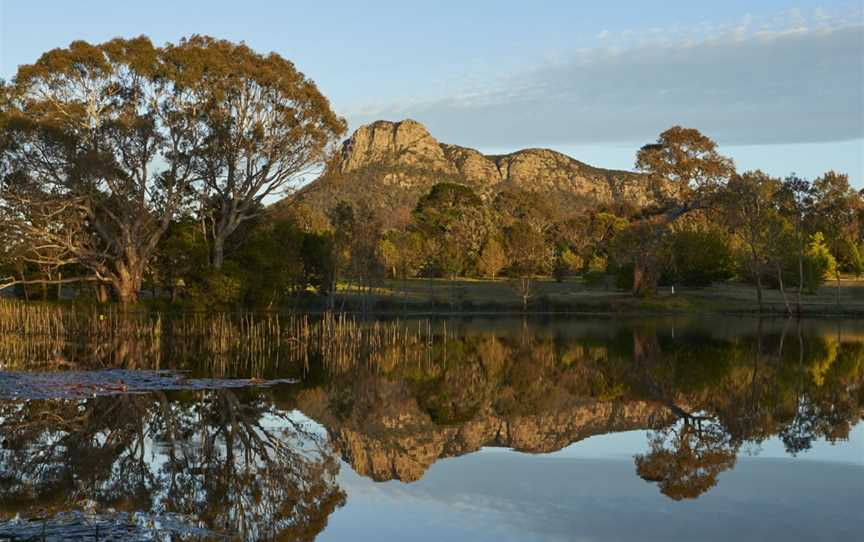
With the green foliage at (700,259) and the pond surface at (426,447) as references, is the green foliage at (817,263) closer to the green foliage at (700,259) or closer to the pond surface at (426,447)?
the green foliage at (700,259)

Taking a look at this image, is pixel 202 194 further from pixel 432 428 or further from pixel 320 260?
pixel 432 428

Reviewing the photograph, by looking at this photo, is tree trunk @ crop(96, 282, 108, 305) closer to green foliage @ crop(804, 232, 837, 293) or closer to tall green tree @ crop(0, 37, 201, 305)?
tall green tree @ crop(0, 37, 201, 305)

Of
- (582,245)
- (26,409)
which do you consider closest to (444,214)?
(582,245)

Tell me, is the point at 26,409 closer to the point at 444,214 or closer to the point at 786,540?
the point at 786,540

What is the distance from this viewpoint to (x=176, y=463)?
40.5 ft

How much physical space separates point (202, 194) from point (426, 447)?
34874 millimetres

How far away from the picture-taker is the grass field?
54.4m

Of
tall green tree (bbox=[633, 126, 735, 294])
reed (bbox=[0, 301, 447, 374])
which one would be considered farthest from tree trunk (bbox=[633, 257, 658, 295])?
reed (bbox=[0, 301, 447, 374])

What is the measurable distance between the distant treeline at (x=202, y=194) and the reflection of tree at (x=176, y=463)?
90.9 ft

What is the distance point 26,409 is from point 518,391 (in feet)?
33.4

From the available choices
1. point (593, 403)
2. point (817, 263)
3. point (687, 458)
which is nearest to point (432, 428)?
point (593, 403)

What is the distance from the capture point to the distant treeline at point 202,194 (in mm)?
42656

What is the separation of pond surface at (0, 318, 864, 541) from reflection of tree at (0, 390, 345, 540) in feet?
0.16

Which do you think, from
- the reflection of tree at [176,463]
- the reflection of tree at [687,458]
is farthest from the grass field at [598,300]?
the reflection of tree at [687,458]
